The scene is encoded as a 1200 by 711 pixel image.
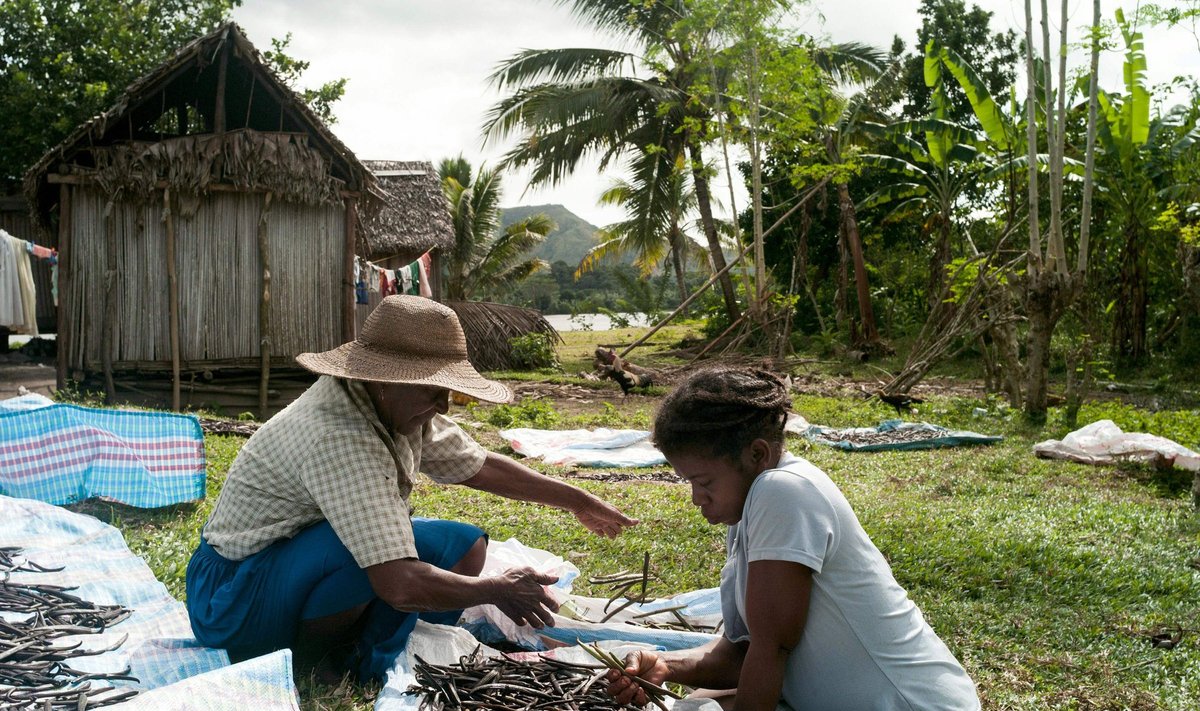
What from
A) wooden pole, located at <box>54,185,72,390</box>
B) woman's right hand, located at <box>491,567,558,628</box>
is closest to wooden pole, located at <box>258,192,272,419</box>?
wooden pole, located at <box>54,185,72,390</box>

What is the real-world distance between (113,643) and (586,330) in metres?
28.2

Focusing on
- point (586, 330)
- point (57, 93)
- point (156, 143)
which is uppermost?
point (57, 93)

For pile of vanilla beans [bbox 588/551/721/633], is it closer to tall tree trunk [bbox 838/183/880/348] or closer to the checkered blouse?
the checkered blouse

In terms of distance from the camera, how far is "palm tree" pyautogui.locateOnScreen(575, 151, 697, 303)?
2183cm

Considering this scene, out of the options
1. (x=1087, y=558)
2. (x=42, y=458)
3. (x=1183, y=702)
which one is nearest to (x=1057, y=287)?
(x=1087, y=558)

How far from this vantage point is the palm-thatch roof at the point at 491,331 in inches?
707

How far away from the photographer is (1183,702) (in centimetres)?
308

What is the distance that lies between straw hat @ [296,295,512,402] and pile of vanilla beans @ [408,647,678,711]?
83 centimetres

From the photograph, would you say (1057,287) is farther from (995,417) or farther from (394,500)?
(394,500)

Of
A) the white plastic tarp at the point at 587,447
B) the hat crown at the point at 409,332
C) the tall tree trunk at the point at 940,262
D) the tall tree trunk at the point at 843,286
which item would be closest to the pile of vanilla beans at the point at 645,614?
the hat crown at the point at 409,332

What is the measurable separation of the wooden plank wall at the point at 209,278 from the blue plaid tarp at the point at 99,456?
4961mm

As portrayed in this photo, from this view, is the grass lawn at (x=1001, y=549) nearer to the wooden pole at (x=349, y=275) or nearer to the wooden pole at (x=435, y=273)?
the wooden pole at (x=349, y=275)

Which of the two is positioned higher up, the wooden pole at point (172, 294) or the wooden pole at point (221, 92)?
the wooden pole at point (221, 92)

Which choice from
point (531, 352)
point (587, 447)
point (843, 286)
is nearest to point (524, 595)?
point (587, 447)
